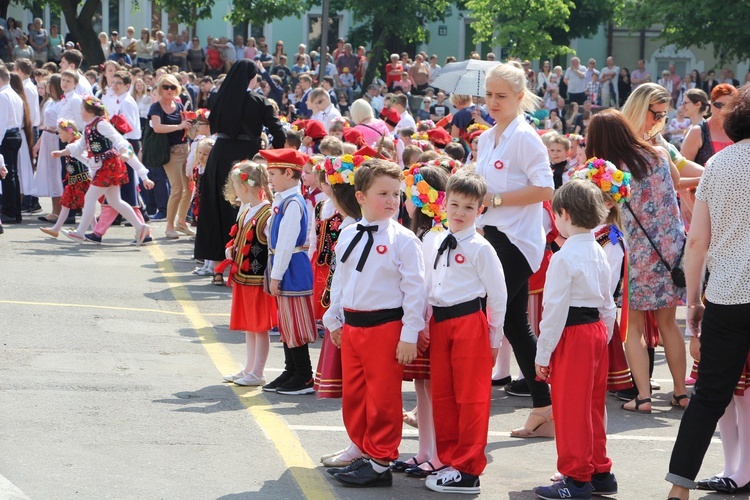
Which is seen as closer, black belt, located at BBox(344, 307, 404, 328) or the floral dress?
black belt, located at BBox(344, 307, 404, 328)

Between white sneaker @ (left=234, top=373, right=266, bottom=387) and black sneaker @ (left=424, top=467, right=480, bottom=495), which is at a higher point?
black sneaker @ (left=424, top=467, right=480, bottom=495)

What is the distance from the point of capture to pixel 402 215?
951cm

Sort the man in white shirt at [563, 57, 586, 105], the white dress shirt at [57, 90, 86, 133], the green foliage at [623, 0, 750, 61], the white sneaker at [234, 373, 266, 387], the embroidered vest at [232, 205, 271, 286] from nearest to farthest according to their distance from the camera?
the white sneaker at [234, 373, 266, 387], the embroidered vest at [232, 205, 271, 286], the white dress shirt at [57, 90, 86, 133], the man in white shirt at [563, 57, 586, 105], the green foliage at [623, 0, 750, 61]

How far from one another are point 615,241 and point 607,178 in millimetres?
434

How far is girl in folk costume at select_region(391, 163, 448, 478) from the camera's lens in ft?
19.5

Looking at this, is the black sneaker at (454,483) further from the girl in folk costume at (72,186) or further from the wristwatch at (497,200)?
the girl in folk costume at (72,186)

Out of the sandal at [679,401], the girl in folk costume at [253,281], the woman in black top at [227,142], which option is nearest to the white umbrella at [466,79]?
the woman in black top at [227,142]

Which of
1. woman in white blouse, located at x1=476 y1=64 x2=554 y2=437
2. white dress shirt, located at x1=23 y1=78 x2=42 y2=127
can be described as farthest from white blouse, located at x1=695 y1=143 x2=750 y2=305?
white dress shirt, located at x1=23 y1=78 x2=42 y2=127

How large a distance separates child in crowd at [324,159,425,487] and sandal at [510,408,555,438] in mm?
1257

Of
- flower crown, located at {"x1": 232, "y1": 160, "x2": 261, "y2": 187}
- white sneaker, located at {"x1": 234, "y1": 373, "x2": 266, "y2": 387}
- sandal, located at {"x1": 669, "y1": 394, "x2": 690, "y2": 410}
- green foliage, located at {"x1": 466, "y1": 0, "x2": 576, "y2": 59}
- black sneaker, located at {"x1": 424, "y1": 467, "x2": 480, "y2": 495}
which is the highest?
green foliage, located at {"x1": 466, "y1": 0, "x2": 576, "y2": 59}

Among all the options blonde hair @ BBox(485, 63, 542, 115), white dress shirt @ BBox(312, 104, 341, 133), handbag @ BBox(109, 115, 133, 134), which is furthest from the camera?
handbag @ BBox(109, 115, 133, 134)

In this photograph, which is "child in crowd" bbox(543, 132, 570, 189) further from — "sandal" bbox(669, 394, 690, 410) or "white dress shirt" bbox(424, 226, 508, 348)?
"white dress shirt" bbox(424, 226, 508, 348)

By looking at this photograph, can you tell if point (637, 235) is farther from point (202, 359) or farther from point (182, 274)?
point (182, 274)

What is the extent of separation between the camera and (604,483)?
5723 millimetres
